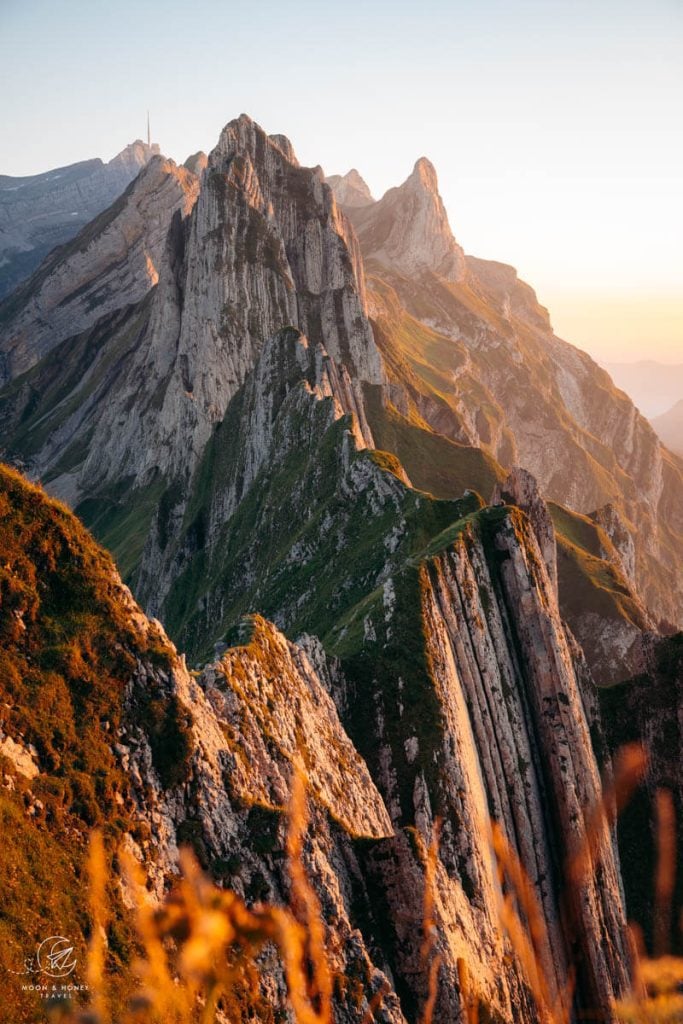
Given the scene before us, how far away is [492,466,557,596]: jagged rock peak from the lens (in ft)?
257

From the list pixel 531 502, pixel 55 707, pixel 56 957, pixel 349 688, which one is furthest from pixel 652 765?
pixel 56 957

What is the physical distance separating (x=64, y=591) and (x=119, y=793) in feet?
18.1

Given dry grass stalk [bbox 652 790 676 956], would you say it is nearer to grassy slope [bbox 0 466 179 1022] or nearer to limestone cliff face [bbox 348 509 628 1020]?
limestone cliff face [bbox 348 509 628 1020]

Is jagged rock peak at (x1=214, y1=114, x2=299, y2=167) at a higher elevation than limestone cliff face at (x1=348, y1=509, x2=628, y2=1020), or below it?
higher

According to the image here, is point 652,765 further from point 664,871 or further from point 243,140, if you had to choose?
point 243,140

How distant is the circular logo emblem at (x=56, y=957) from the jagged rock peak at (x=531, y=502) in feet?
217

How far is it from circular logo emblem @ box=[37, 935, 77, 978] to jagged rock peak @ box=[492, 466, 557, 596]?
217 feet

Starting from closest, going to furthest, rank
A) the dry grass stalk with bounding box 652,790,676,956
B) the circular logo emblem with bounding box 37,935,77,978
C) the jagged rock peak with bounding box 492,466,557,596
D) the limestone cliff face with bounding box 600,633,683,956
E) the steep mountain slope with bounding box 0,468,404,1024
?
1. the circular logo emblem with bounding box 37,935,77,978
2. the steep mountain slope with bounding box 0,468,404,1024
3. the dry grass stalk with bounding box 652,790,676,956
4. the limestone cliff face with bounding box 600,633,683,956
5. the jagged rock peak with bounding box 492,466,557,596

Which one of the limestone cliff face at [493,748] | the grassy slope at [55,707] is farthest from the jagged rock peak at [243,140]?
the grassy slope at [55,707]

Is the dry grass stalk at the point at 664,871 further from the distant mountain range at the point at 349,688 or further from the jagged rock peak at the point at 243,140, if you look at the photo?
the jagged rock peak at the point at 243,140

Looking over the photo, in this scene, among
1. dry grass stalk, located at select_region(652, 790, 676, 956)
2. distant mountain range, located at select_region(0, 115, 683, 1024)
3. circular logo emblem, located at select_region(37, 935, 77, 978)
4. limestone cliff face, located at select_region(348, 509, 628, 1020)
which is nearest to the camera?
circular logo emblem, located at select_region(37, 935, 77, 978)

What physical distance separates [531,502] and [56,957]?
67808mm

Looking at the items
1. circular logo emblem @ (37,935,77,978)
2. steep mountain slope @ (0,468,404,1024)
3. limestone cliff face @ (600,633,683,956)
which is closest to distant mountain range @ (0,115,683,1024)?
steep mountain slope @ (0,468,404,1024)

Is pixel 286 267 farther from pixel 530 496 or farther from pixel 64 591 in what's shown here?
pixel 64 591
